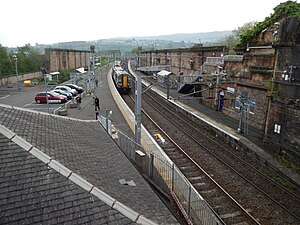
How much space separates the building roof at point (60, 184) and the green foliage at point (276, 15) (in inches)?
670

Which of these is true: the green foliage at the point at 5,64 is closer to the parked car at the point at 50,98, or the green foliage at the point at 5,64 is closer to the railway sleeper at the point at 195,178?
the parked car at the point at 50,98

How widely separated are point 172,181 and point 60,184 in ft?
19.9

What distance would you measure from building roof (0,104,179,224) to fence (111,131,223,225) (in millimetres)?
2761

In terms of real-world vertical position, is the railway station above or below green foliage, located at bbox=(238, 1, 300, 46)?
below

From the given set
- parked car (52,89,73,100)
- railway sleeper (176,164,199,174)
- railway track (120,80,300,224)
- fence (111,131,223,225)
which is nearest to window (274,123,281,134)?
railway track (120,80,300,224)

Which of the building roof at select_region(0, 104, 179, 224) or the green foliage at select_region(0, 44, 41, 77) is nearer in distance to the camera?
the building roof at select_region(0, 104, 179, 224)

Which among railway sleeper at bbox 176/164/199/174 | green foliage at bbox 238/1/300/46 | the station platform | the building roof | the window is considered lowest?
railway sleeper at bbox 176/164/199/174

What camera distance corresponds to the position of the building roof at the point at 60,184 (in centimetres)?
454

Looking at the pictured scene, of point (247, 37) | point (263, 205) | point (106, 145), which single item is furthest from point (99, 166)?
point (247, 37)

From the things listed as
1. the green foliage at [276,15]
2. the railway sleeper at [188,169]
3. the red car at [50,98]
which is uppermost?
the green foliage at [276,15]

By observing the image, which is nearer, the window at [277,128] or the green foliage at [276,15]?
the window at [277,128]

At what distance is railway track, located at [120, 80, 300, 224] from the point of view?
9.52 m

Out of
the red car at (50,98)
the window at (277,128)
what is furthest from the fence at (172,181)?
the red car at (50,98)

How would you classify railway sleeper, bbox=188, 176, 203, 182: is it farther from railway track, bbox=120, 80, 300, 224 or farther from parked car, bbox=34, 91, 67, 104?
parked car, bbox=34, 91, 67, 104
